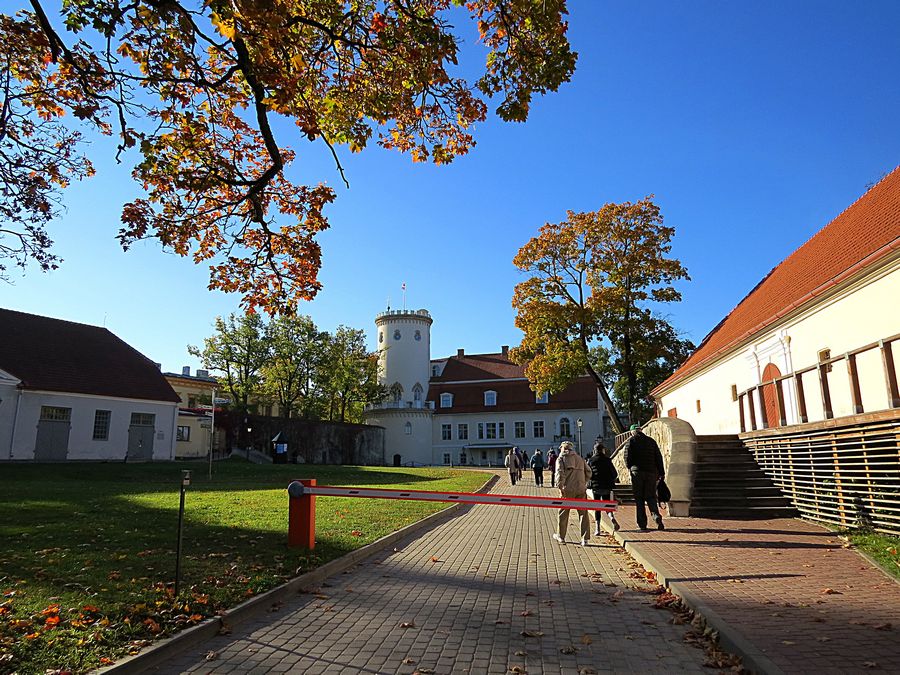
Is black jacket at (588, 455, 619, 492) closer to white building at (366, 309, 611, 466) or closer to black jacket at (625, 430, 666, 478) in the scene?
black jacket at (625, 430, 666, 478)

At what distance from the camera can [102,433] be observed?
3697cm

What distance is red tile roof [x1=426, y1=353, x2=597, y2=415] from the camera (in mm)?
65875

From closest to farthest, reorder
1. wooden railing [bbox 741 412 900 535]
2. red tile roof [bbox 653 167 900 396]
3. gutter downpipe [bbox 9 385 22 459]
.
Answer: wooden railing [bbox 741 412 900 535], red tile roof [bbox 653 167 900 396], gutter downpipe [bbox 9 385 22 459]

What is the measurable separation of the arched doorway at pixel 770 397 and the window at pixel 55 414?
35.2m

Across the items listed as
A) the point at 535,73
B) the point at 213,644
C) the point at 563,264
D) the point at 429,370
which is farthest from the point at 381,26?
the point at 429,370

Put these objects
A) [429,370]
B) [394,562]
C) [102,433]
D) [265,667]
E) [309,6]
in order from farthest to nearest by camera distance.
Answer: [429,370], [102,433], [394,562], [309,6], [265,667]

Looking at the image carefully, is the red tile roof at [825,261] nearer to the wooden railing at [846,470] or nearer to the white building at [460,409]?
the wooden railing at [846,470]

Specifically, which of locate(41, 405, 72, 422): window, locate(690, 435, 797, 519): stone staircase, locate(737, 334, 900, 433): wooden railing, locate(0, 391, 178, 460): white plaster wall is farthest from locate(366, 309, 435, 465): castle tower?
locate(690, 435, 797, 519): stone staircase

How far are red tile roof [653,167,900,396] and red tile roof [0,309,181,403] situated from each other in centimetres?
3298

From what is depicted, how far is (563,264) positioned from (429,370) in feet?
134

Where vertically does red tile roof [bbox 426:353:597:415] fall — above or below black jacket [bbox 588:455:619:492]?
above

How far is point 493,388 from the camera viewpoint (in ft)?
228

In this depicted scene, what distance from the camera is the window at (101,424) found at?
36.6m

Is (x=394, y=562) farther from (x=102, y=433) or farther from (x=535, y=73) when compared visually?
(x=102, y=433)
